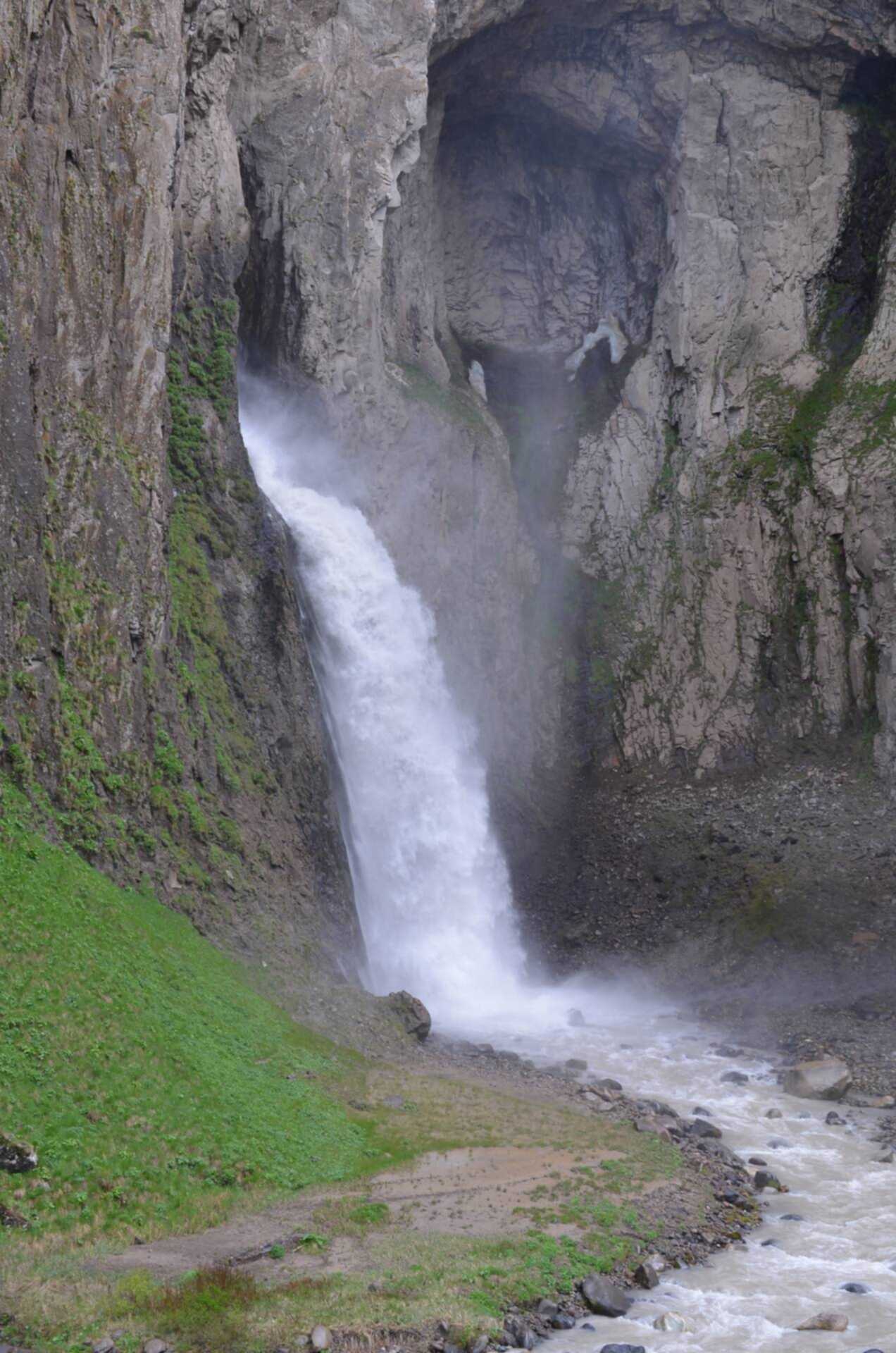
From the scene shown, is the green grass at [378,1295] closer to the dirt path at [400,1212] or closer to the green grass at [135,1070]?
the dirt path at [400,1212]

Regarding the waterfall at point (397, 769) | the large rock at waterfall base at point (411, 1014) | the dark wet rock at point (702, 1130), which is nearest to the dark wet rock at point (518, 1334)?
the dark wet rock at point (702, 1130)

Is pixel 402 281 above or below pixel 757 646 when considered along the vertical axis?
above

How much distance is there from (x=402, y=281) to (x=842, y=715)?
2187cm

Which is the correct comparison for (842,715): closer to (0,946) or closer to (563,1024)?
(563,1024)

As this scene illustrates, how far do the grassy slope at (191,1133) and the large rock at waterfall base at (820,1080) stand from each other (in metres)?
5.27

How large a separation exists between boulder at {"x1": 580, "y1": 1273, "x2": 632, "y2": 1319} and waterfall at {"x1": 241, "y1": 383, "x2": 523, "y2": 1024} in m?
14.3

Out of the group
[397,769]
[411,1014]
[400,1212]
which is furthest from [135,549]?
[400,1212]

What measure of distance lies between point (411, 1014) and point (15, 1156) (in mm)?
11459

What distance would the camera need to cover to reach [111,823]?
65.1ft

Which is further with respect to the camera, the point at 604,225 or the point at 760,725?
the point at 604,225

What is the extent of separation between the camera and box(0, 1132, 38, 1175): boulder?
11.6m

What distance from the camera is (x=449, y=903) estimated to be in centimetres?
3077

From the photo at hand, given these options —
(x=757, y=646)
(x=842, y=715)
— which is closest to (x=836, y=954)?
(x=842, y=715)

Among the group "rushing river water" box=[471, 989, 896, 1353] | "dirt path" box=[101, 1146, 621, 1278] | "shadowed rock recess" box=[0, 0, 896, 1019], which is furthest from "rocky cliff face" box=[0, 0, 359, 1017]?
"rushing river water" box=[471, 989, 896, 1353]
